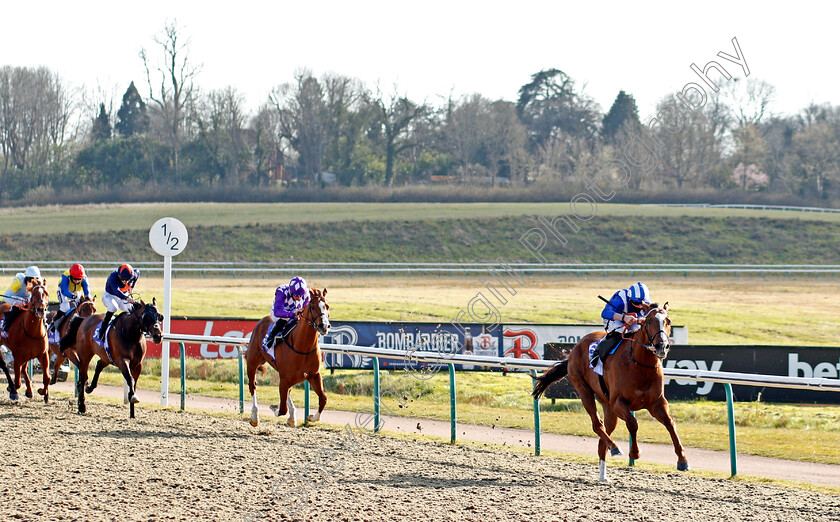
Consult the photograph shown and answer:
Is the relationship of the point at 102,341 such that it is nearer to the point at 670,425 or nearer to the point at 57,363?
the point at 57,363

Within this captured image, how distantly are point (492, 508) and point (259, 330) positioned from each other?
14.3ft

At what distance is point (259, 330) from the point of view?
9547 millimetres

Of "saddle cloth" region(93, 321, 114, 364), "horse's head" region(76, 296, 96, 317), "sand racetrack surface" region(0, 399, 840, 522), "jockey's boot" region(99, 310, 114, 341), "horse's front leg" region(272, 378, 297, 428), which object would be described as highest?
"horse's head" region(76, 296, 96, 317)

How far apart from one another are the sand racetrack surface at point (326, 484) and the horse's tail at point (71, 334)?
2.38m

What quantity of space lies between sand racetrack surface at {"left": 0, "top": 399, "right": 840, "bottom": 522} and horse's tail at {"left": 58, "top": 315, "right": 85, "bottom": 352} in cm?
238

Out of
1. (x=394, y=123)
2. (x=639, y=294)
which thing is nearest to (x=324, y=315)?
(x=639, y=294)

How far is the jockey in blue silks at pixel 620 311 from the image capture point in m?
6.90

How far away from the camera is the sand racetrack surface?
5.85 meters

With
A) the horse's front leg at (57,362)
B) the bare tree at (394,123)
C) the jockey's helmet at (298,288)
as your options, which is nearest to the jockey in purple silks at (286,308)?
the jockey's helmet at (298,288)


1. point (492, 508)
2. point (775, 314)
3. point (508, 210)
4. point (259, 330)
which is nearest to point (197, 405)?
point (259, 330)

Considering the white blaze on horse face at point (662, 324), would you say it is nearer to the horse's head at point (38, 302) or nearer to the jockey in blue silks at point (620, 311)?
the jockey in blue silks at point (620, 311)

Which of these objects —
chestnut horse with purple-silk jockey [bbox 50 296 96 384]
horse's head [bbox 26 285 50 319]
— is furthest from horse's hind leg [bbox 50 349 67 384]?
horse's head [bbox 26 285 50 319]

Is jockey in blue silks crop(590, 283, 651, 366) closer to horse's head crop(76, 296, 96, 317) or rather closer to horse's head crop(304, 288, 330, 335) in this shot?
horse's head crop(304, 288, 330, 335)

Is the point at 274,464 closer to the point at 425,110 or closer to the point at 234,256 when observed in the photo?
the point at 234,256
